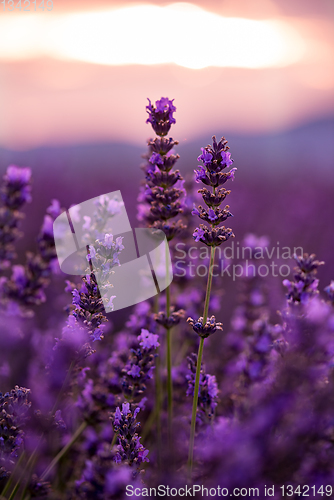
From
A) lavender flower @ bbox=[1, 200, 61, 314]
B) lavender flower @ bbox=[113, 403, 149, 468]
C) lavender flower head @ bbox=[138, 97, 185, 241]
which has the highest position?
lavender flower head @ bbox=[138, 97, 185, 241]

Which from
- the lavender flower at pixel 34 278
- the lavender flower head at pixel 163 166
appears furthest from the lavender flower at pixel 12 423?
the lavender flower head at pixel 163 166

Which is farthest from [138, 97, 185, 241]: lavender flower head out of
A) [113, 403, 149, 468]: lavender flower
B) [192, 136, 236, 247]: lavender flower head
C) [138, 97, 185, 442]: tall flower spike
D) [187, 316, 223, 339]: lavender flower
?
[113, 403, 149, 468]: lavender flower

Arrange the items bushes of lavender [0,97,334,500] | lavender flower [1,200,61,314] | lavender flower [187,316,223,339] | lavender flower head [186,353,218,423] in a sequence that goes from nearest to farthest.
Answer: bushes of lavender [0,97,334,500]
lavender flower [187,316,223,339]
lavender flower head [186,353,218,423]
lavender flower [1,200,61,314]

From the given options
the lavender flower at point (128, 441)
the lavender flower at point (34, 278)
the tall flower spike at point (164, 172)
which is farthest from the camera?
the lavender flower at point (34, 278)

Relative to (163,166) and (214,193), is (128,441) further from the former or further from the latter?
(163,166)

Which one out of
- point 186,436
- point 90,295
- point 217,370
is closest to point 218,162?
point 90,295

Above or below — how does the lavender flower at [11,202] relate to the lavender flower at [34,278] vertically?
above

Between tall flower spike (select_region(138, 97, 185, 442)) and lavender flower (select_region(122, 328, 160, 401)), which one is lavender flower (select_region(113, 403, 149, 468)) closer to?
lavender flower (select_region(122, 328, 160, 401))

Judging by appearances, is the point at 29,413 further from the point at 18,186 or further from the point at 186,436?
the point at 18,186

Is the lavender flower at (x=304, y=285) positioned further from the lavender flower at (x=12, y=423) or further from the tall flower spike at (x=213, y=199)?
the lavender flower at (x=12, y=423)
